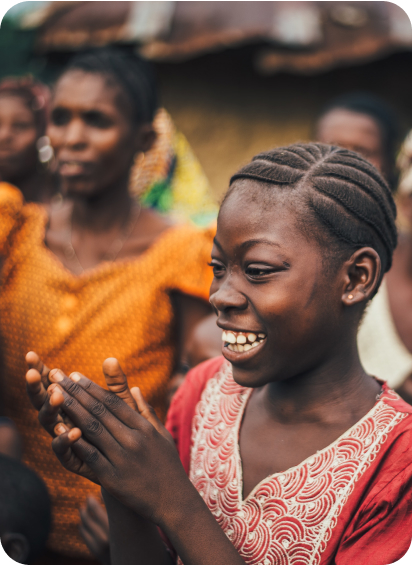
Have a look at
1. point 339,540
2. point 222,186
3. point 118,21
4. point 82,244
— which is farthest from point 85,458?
point 222,186

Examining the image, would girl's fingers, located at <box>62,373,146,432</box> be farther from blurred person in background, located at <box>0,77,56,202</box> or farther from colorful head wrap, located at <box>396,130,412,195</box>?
blurred person in background, located at <box>0,77,56,202</box>

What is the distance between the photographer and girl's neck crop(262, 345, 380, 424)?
147cm

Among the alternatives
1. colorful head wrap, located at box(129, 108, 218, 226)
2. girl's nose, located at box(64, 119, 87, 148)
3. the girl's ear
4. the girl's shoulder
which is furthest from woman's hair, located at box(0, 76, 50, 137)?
the girl's ear

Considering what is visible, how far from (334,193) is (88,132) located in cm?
133

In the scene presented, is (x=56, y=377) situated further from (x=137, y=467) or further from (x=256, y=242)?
(x=256, y=242)

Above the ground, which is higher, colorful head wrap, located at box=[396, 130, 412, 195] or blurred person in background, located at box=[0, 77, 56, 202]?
blurred person in background, located at box=[0, 77, 56, 202]

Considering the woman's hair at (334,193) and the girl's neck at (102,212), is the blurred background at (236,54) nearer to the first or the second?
the girl's neck at (102,212)

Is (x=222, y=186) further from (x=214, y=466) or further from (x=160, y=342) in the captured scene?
(x=214, y=466)

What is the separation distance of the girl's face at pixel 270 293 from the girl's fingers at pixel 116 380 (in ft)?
0.84

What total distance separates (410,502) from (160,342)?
1258 mm

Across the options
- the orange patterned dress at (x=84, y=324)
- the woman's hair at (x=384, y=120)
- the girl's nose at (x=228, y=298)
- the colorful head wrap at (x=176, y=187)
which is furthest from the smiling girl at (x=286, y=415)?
the colorful head wrap at (x=176, y=187)

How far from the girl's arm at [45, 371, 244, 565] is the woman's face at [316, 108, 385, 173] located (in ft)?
6.86

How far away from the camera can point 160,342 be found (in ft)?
7.75

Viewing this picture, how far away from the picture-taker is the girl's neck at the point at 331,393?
147 cm
